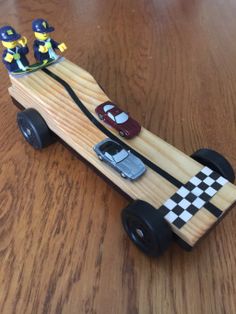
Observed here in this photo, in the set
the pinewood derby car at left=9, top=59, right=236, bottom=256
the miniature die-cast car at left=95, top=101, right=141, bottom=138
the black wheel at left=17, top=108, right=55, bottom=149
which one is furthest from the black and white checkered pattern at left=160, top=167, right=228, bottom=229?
the black wheel at left=17, top=108, right=55, bottom=149

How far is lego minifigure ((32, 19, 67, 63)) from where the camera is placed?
59 cm

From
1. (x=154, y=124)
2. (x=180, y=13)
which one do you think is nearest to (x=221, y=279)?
(x=154, y=124)

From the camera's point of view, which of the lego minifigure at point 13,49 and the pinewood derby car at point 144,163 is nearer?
the pinewood derby car at point 144,163

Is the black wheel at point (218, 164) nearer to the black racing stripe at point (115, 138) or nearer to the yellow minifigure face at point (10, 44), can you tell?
the black racing stripe at point (115, 138)

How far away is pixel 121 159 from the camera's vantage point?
46cm

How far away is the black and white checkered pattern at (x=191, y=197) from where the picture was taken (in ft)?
1.35

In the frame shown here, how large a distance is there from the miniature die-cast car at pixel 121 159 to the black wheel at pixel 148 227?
0.16ft

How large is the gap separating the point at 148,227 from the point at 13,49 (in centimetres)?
41

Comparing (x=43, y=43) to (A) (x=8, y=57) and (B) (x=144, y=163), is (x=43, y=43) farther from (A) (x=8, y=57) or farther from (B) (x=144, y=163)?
(B) (x=144, y=163)

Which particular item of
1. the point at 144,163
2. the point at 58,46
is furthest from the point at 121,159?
the point at 58,46

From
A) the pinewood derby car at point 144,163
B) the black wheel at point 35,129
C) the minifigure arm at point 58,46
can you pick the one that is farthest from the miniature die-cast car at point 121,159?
the minifigure arm at point 58,46

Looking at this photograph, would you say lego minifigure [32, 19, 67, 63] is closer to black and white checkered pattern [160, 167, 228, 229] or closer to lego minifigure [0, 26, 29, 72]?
lego minifigure [0, 26, 29, 72]

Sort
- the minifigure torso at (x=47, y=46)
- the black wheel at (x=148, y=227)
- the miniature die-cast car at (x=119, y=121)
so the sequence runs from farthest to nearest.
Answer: the minifigure torso at (x=47, y=46) → the miniature die-cast car at (x=119, y=121) → the black wheel at (x=148, y=227)

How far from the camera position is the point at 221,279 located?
0.41 meters
